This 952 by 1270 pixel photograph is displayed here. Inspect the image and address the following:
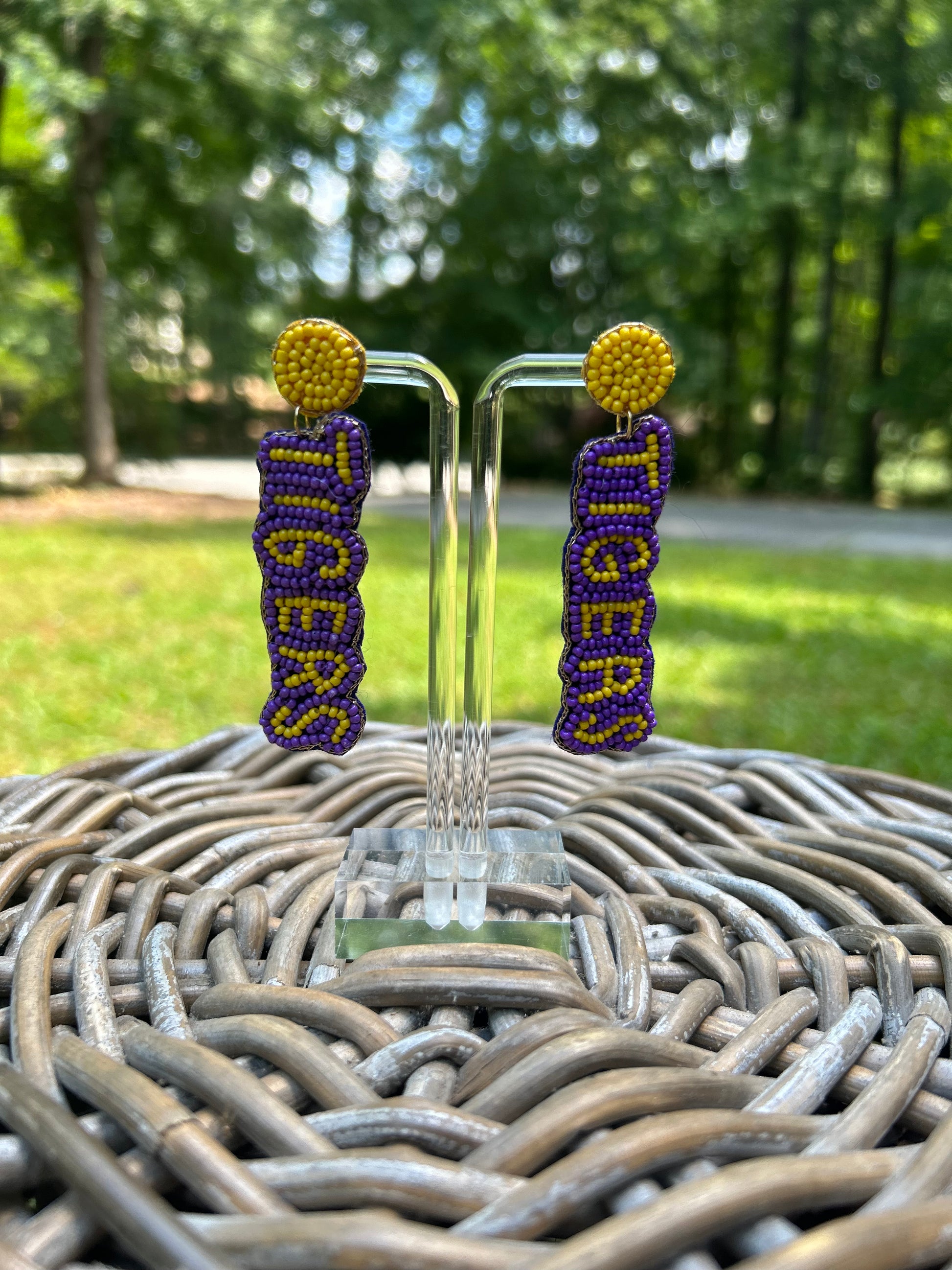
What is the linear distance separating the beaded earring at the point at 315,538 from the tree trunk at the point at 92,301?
7586 mm

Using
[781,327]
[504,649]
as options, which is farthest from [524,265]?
[504,649]

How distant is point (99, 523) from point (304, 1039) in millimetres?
5919

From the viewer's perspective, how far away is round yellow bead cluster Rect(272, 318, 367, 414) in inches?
28.6

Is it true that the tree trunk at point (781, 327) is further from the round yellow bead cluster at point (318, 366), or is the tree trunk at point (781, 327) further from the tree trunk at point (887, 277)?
the round yellow bead cluster at point (318, 366)

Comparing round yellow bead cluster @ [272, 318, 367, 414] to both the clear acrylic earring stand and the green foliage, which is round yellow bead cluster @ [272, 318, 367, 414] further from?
the green foliage

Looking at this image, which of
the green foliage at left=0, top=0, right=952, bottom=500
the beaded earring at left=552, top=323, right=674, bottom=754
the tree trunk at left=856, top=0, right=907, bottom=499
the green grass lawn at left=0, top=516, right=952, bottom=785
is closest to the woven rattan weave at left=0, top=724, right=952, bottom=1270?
the beaded earring at left=552, top=323, right=674, bottom=754

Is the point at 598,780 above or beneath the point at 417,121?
beneath

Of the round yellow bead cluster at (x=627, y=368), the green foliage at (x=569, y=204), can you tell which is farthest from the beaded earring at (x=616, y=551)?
the green foliage at (x=569, y=204)

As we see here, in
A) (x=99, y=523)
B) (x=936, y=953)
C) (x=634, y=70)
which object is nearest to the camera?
(x=936, y=953)

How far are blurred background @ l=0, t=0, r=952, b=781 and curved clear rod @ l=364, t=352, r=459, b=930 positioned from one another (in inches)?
99.0

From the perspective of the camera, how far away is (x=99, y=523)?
6.05 meters

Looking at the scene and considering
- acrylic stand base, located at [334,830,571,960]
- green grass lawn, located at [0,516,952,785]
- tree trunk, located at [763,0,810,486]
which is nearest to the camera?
acrylic stand base, located at [334,830,571,960]

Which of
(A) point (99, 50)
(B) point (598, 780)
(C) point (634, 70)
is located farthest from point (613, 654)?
(C) point (634, 70)

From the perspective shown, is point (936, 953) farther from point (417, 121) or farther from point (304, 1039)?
point (417, 121)
